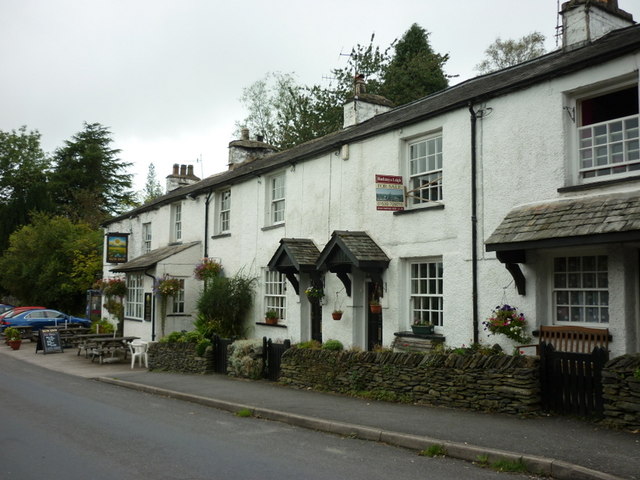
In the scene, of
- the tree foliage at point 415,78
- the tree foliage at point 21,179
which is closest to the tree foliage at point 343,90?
the tree foliage at point 415,78

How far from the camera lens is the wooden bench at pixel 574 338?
9.74 meters

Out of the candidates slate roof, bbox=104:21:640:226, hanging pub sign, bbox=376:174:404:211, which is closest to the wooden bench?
hanging pub sign, bbox=376:174:404:211

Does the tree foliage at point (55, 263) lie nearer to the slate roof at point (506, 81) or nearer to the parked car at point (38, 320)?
the parked car at point (38, 320)

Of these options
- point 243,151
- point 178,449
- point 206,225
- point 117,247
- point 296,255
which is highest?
point 243,151

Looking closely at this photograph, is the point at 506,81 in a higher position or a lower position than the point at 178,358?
higher

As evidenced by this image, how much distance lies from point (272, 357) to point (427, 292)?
4.50 meters

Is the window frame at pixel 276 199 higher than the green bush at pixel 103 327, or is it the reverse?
the window frame at pixel 276 199

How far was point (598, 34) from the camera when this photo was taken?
41.0 ft

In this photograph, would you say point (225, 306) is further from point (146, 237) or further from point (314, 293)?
point (146, 237)

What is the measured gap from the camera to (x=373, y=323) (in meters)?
14.8

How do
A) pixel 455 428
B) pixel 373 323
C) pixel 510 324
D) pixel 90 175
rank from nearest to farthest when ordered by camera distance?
1. pixel 455 428
2. pixel 510 324
3. pixel 373 323
4. pixel 90 175

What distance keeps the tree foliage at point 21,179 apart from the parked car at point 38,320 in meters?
18.2

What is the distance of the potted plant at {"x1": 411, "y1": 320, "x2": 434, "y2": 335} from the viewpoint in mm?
12750

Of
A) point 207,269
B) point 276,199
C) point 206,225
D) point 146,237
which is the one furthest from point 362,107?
point 146,237
